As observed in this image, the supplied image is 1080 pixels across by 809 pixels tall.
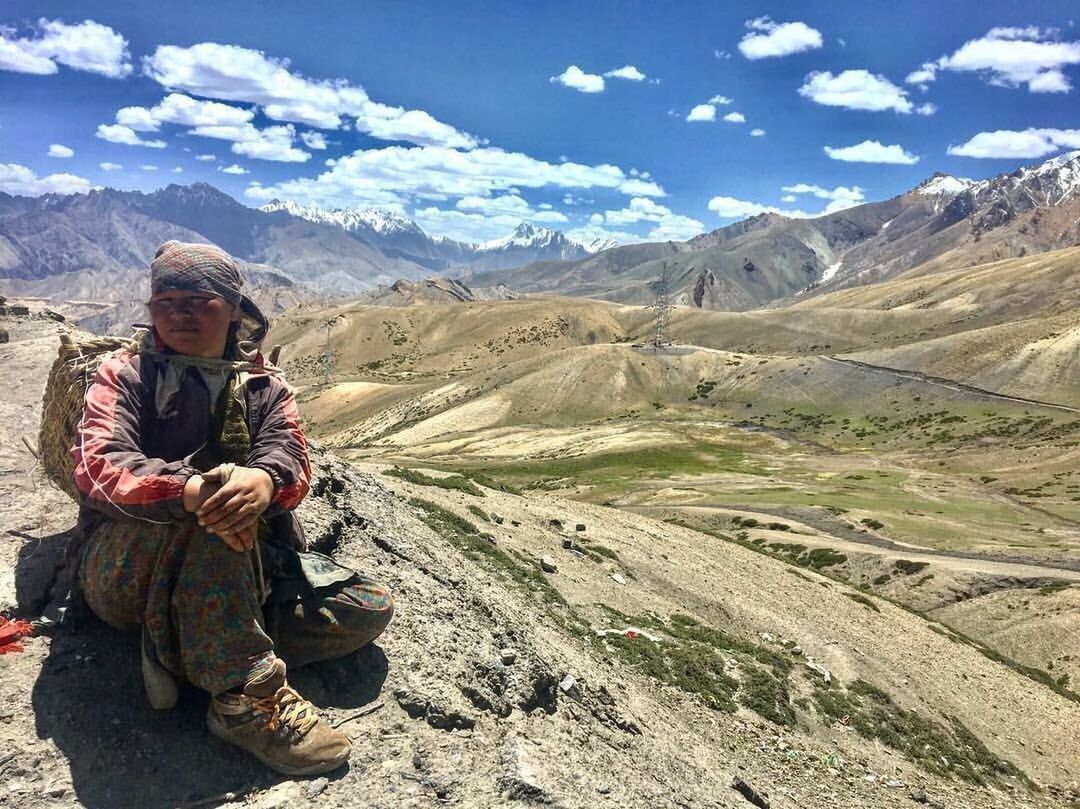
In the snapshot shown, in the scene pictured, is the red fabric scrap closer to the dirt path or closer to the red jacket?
the red jacket

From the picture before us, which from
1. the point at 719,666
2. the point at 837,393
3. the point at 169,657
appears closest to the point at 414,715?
the point at 169,657

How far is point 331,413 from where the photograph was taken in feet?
511

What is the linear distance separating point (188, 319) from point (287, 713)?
4.05 m

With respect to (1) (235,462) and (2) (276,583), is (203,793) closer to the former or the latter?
(2) (276,583)

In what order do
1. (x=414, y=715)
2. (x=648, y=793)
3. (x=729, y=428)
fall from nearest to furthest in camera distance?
(x=414, y=715)
(x=648, y=793)
(x=729, y=428)

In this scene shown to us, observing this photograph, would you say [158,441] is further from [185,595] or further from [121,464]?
[185,595]

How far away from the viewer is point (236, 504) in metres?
5.52

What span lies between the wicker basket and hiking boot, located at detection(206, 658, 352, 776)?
140 inches

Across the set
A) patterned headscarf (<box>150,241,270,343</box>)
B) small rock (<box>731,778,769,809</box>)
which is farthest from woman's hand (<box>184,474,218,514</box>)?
small rock (<box>731,778,769,809</box>)

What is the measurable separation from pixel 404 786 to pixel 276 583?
255cm

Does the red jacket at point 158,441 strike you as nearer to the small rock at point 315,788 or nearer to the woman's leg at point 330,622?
the woman's leg at point 330,622

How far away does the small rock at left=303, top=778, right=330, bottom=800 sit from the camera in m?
6.30

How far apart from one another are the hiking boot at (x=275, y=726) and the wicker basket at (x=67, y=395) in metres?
3.55

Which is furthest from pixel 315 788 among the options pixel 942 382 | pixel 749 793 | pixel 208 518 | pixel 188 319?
pixel 942 382
